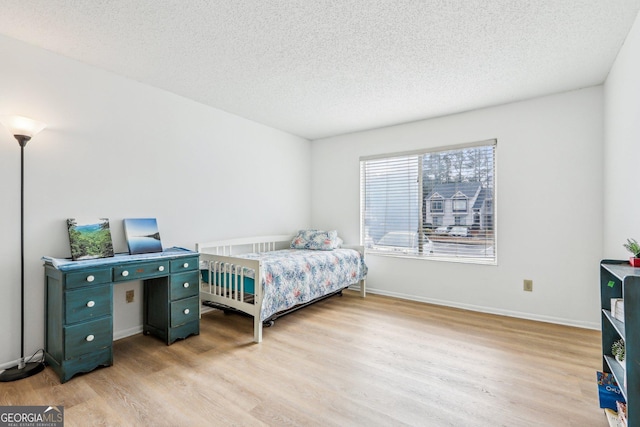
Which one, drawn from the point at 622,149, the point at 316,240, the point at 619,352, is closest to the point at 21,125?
the point at 316,240

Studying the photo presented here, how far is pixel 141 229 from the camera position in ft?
9.04

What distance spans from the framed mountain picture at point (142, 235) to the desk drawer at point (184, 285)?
15.5 inches

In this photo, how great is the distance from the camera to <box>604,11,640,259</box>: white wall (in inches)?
77.4

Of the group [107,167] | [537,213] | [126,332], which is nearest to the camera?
[107,167]

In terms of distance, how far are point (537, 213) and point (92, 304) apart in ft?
13.2

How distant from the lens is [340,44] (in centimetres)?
218

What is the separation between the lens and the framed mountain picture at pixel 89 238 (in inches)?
91.0

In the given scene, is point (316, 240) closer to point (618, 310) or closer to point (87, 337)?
point (87, 337)

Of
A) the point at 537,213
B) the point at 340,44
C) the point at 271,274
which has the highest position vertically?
the point at 340,44

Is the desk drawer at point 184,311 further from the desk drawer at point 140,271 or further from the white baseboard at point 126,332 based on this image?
the white baseboard at point 126,332

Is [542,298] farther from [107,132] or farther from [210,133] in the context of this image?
[107,132]

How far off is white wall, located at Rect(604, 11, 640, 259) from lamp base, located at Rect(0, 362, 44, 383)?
13.3 ft

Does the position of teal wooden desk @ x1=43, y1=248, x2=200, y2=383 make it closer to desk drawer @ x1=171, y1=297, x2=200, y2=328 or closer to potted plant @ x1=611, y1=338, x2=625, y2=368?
desk drawer @ x1=171, y1=297, x2=200, y2=328

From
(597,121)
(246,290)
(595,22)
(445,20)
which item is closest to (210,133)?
(246,290)
